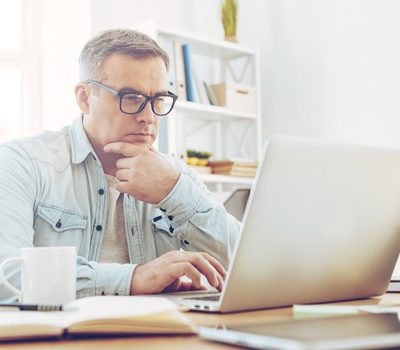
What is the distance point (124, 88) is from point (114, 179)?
248 mm

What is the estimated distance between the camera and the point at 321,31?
3.86 m

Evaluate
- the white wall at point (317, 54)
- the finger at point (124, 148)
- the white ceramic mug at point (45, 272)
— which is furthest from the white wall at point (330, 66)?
the white ceramic mug at point (45, 272)

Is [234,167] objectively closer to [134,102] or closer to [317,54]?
[317,54]

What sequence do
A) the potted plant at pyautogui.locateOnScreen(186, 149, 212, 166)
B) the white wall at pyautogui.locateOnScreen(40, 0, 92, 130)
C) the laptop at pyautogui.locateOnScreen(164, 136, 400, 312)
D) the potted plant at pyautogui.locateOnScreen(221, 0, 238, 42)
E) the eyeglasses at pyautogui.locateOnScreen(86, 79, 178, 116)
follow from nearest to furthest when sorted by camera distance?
the laptop at pyautogui.locateOnScreen(164, 136, 400, 312) → the eyeglasses at pyautogui.locateOnScreen(86, 79, 178, 116) → the white wall at pyautogui.locateOnScreen(40, 0, 92, 130) → the potted plant at pyautogui.locateOnScreen(186, 149, 212, 166) → the potted plant at pyautogui.locateOnScreen(221, 0, 238, 42)

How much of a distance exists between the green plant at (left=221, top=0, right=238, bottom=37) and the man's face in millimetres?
2209

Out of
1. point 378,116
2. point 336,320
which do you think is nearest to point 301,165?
point 336,320

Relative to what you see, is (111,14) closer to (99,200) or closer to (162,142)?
(162,142)

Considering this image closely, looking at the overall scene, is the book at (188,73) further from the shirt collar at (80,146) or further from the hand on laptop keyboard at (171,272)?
the hand on laptop keyboard at (171,272)

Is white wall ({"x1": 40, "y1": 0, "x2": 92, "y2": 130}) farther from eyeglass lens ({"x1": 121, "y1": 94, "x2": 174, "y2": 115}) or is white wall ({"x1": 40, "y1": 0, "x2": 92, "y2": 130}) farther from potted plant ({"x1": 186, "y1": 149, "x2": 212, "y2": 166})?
eyeglass lens ({"x1": 121, "y1": 94, "x2": 174, "y2": 115})

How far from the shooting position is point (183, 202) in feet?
5.57

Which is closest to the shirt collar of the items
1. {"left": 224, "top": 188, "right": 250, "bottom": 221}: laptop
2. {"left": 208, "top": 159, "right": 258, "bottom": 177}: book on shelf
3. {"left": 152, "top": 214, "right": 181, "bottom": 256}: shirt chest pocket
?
{"left": 152, "top": 214, "right": 181, "bottom": 256}: shirt chest pocket

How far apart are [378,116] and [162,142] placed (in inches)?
42.8

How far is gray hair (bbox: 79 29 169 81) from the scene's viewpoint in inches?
70.7

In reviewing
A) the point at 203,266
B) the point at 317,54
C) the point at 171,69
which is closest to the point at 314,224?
the point at 203,266
